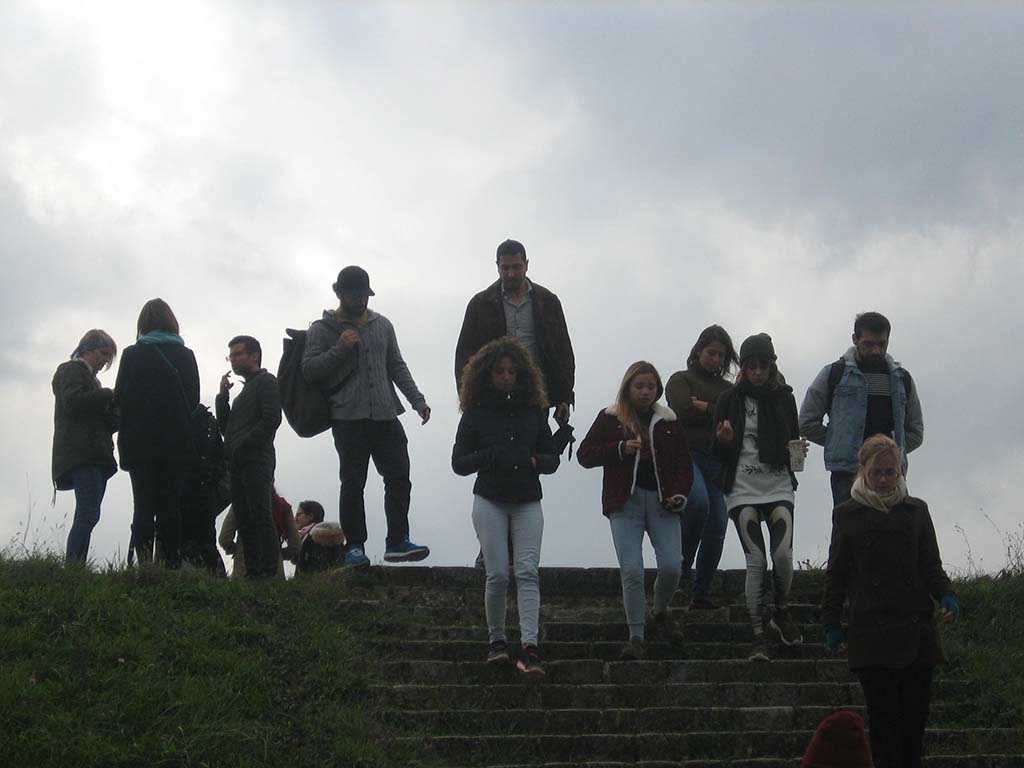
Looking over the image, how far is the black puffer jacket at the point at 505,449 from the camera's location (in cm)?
897

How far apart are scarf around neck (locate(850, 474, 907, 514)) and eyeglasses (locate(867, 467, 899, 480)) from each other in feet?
0.16

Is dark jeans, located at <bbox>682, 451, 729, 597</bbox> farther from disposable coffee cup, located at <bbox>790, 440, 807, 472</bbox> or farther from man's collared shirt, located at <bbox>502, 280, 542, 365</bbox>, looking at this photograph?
man's collared shirt, located at <bbox>502, 280, 542, 365</bbox>

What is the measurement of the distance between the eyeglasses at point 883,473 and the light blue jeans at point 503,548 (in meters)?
2.29

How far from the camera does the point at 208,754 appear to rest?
7371mm

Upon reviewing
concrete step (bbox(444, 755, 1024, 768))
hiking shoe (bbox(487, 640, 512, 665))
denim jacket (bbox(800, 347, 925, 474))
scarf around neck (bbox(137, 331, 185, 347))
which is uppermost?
scarf around neck (bbox(137, 331, 185, 347))

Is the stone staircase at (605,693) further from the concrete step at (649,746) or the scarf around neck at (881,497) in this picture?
the scarf around neck at (881,497)

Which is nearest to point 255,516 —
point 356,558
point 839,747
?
point 356,558

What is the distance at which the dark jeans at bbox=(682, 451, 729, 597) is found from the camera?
1029cm

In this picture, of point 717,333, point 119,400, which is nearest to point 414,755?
point 119,400

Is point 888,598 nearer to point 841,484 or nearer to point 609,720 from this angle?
point 609,720

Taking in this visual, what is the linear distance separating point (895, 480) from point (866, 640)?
80 centimetres

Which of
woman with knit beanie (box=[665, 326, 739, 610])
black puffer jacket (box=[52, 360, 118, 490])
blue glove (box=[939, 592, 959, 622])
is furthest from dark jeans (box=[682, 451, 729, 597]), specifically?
black puffer jacket (box=[52, 360, 118, 490])

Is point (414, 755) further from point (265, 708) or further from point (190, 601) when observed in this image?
point (190, 601)

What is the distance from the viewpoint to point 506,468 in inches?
354
